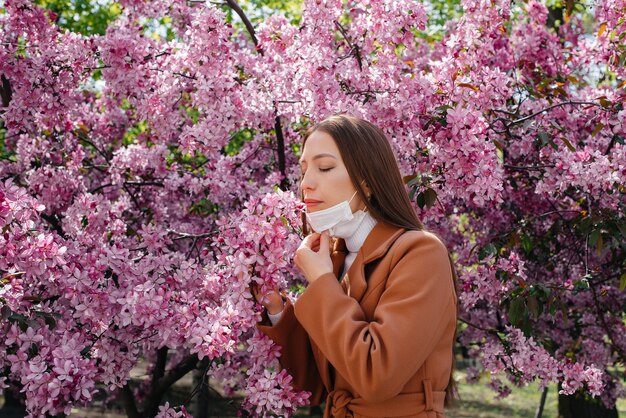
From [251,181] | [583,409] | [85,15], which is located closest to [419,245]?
[251,181]

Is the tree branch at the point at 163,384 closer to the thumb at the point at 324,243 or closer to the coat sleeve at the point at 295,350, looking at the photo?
the coat sleeve at the point at 295,350

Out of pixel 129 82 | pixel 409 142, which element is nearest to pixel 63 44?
pixel 129 82

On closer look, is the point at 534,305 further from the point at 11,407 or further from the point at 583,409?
the point at 11,407

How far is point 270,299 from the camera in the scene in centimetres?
242

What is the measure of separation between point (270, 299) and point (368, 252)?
39 cm

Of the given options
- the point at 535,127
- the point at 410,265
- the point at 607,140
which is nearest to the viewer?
the point at 410,265

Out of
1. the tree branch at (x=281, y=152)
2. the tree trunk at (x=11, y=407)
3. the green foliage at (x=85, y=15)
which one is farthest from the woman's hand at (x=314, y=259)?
the green foliage at (x=85, y=15)

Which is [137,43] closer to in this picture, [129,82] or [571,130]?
[129,82]

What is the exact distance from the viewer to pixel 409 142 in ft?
13.1

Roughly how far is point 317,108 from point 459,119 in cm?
98

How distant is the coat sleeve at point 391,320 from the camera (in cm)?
197

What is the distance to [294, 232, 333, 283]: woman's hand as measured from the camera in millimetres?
2160

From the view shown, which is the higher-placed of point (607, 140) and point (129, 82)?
point (129, 82)

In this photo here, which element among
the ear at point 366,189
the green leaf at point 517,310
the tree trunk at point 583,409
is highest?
the ear at point 366,189
